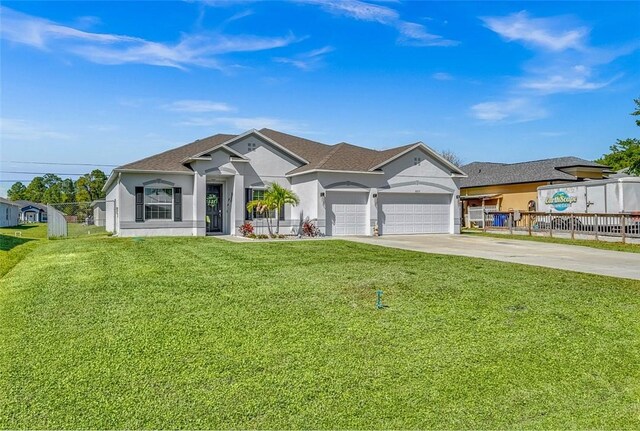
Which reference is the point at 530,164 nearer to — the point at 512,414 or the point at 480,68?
the point at 480,68

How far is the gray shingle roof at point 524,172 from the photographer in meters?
28.7

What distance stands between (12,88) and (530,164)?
31.9 m

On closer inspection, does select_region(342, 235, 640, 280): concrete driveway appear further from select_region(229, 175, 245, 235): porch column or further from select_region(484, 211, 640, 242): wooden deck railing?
select_region(229, 175, 245, 235): porch column

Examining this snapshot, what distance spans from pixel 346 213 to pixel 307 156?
4532 millimetres

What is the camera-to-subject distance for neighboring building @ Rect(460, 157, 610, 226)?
2883 cm

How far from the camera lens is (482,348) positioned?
5066 millimetres

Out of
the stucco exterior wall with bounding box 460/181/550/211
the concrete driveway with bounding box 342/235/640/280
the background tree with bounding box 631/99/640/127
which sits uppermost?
the background tree with bounding box 631/99/640/127

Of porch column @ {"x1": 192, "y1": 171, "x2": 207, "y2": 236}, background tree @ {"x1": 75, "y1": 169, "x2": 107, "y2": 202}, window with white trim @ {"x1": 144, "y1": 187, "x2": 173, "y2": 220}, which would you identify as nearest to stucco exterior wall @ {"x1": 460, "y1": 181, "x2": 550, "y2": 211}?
porch column @ {"x1": 192, "y1": 171, "x2": 207, "y2": 236}

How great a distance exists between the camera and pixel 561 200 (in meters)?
23.9

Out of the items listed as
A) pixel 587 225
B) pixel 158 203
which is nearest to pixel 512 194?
pixel 587 225

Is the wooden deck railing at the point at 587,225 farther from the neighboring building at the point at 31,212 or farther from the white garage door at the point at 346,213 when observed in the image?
the neighboring building at the point at 31,212

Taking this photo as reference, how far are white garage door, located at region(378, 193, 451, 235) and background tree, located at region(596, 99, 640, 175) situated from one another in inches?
666

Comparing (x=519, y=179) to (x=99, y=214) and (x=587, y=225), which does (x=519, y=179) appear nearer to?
(x=587, y=225)

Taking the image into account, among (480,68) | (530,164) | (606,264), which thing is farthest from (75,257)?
(530,164)
